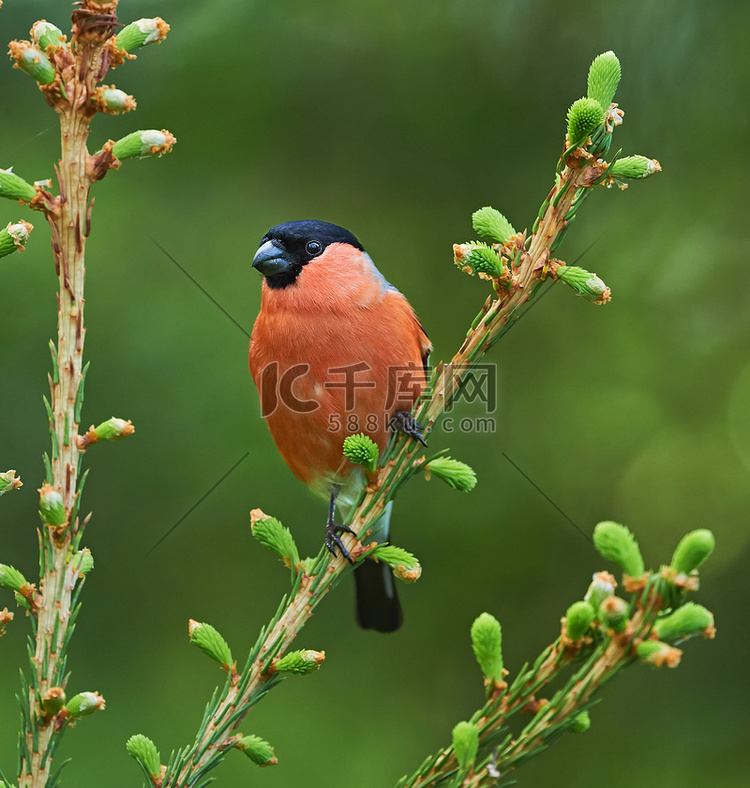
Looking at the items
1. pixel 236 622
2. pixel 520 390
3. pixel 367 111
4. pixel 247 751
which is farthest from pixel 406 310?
pixel 247 751

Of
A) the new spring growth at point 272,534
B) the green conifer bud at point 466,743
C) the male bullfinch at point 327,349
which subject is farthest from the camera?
the male bullfinch at point 327,349

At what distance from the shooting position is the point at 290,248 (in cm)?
270

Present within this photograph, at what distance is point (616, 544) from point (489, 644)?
8.5 inches

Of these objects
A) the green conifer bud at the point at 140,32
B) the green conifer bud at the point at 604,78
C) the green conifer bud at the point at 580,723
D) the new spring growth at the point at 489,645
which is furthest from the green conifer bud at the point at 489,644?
the green conifer bud at the point at 140,32

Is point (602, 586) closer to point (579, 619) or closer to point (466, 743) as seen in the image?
point (579, 619)

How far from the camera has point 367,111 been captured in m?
3.43

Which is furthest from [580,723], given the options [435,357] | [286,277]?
[435,357]

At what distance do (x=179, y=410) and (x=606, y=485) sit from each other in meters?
1.71

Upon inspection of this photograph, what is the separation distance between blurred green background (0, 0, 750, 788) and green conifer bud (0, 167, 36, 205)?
188cm

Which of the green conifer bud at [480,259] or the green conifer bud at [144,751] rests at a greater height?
the green conifer bud at [480,259]

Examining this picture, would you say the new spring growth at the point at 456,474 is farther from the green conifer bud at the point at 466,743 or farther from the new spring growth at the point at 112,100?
the new spring growth at the point at 112,100

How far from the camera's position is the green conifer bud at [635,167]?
1382 mm

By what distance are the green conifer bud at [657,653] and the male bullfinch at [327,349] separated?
1358 millimetres

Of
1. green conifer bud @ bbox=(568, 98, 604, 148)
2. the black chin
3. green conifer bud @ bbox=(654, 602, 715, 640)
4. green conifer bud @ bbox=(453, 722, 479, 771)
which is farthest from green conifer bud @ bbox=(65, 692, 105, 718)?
the black chin
